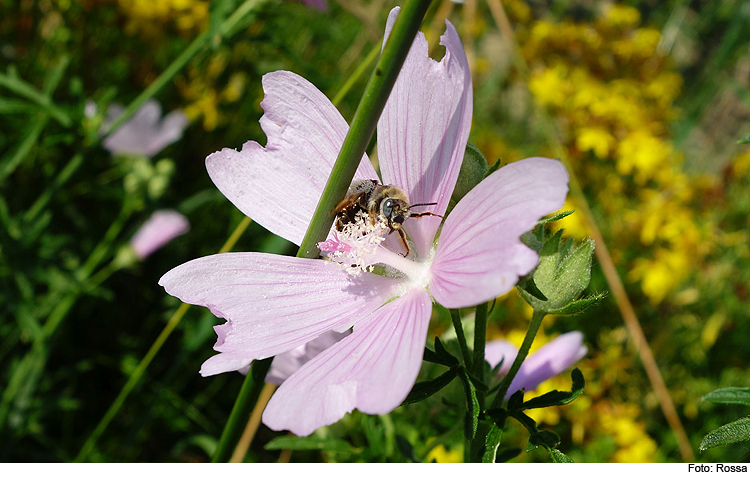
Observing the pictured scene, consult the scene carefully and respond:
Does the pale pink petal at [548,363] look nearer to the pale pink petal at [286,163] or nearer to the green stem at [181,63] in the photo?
the pale pink petal at [286,163]

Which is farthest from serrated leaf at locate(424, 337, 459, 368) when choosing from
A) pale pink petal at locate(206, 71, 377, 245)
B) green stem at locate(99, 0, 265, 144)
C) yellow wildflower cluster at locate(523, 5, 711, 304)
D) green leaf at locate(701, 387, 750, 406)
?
yellow wildflower cluster at locate(523, 5, 711, 304)

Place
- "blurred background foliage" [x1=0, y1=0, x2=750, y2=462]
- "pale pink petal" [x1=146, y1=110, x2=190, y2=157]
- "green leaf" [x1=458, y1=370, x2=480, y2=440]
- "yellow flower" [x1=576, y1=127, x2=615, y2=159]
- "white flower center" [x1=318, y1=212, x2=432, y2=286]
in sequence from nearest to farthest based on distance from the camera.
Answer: "green leaf" [x1=458, y1=370, x2=480, y2=440], "white flower center" [x1=318, y1=212, x2=432, y2=286], "blurred background foliage" [x1=0, y1=0, x2=750, y2=462], "pale pink petal" [x1=146, y1=110, x2=190, y2=157], "yellow flower" [x1=576, y1=127, x2=615, y2=159]

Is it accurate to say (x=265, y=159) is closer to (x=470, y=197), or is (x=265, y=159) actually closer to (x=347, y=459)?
(x=470, y=197)

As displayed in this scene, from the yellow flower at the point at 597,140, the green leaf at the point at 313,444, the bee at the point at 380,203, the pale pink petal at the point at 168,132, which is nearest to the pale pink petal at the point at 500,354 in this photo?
the green leaf at the point at 313,444

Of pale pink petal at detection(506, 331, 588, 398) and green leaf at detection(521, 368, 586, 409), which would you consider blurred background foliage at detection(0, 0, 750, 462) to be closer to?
pale pink petal at detection(506, 331, 588, 398)

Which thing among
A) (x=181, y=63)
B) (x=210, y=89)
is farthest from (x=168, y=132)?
(x=181, y=63)

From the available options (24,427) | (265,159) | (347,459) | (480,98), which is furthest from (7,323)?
(480,98)
